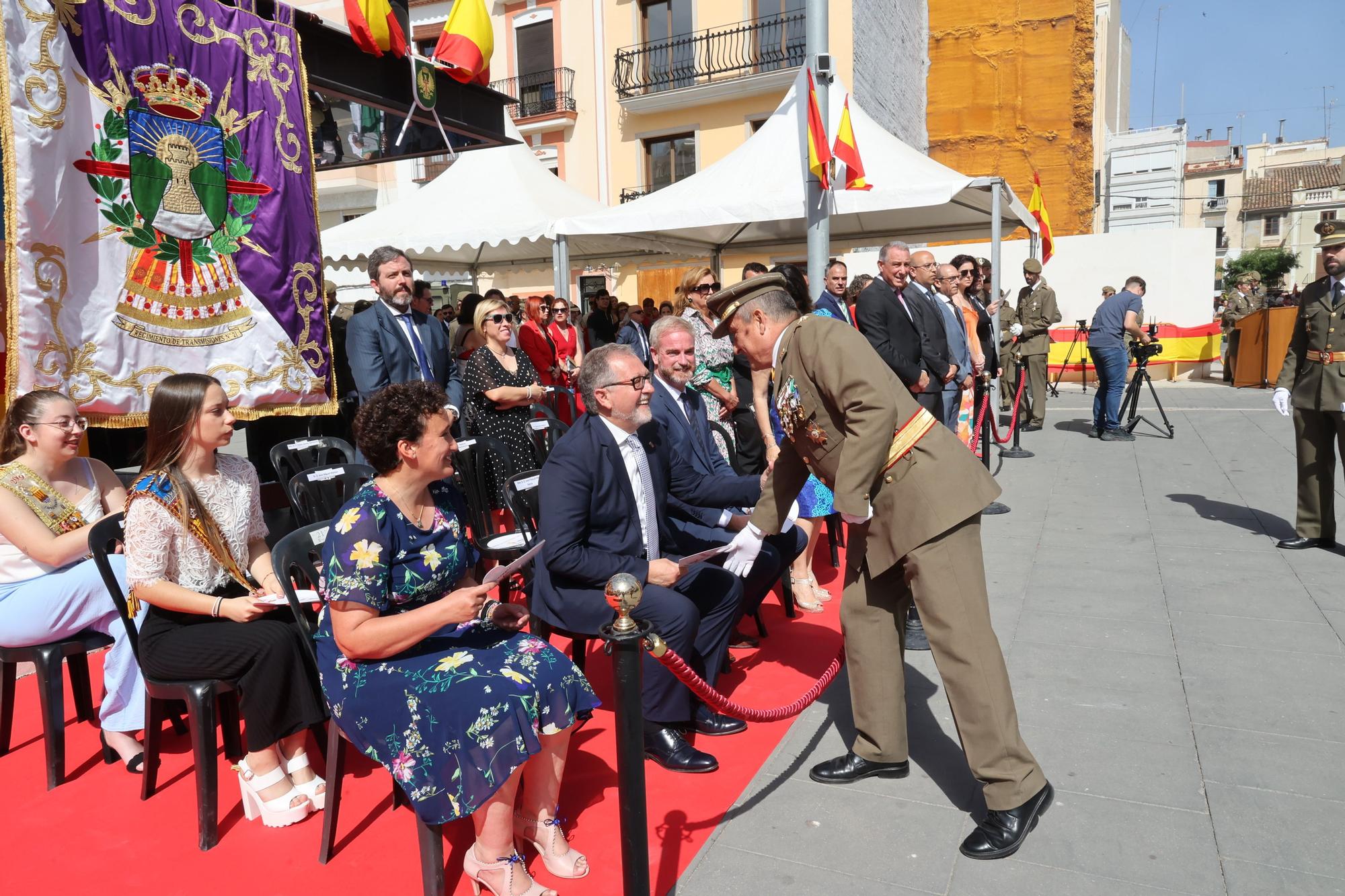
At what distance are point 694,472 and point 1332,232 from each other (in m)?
4.32

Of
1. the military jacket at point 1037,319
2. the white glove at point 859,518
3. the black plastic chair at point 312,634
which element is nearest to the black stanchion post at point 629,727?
the black plastic chair at point 312,634

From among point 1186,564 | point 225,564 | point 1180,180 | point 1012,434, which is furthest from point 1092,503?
point 1180,180

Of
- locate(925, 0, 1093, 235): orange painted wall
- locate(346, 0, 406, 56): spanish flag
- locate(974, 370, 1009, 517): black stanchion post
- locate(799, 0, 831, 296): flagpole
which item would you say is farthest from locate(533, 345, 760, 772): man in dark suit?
locate(925, 0, 1093, 235): orange painted wall

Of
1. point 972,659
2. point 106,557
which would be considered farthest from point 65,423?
point 972,659

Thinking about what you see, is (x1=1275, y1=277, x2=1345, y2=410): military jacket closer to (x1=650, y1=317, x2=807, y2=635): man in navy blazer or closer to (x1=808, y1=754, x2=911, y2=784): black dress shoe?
(x1=650, y1=317, x2=807, y2=635): man in navy blazer

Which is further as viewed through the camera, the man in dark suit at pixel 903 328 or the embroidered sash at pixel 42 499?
the man in dark suit at pixel 903 328

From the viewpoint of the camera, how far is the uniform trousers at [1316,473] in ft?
17.8

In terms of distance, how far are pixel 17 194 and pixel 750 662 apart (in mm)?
3599

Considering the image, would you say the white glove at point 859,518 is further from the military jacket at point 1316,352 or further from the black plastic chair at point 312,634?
the military jacket at point 1316,352

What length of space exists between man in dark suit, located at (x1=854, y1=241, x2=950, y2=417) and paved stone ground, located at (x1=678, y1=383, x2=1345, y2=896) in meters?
1.19

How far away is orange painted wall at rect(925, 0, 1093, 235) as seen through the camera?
2297 centimetres

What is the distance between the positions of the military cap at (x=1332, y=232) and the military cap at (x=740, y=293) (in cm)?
414

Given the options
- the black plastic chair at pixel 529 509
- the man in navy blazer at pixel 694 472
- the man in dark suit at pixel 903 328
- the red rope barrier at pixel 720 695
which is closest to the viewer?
the red rope barrier at pixel 720 695

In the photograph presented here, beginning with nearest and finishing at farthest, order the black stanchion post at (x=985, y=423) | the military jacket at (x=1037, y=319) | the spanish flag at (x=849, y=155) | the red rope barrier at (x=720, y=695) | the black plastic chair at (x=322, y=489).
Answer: the red rope barrier at (x=720, y=695) → the black plastic chair at (x=322, y=489) → the black stanchion post at (x=985, y=423) → the spanish flag at (x=849, y=155) → the military jacket at (x=1037, y=319)
